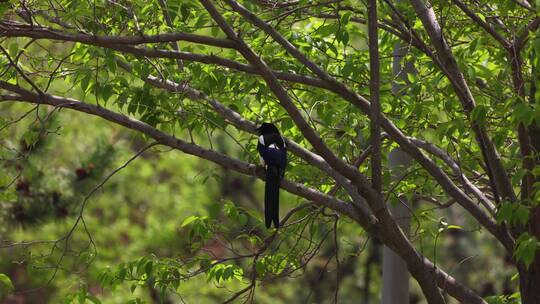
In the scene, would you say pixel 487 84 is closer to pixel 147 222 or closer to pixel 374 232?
pixel 374 232

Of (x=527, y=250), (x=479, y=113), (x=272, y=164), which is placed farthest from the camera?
(x=272, y=164)

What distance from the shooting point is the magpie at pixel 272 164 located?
6.80 metres

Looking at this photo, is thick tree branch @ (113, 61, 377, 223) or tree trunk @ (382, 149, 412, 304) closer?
thick tree branch @ (113, 61, 377, 223)

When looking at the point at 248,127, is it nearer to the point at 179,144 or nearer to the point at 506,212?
the point at 179,144

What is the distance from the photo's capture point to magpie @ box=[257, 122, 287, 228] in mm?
6797

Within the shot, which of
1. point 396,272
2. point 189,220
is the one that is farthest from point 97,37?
point 396,272

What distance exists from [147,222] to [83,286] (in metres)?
15.3

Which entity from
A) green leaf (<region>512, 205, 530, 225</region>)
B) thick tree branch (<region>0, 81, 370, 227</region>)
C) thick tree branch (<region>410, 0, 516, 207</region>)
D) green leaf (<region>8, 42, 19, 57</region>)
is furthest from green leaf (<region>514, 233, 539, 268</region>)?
green leaf (<region>8, 42, 19, 57</region>)

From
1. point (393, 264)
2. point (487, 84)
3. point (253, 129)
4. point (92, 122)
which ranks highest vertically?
point (92, 122)

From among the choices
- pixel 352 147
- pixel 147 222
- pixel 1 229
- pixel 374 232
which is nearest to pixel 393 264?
pixel 352 147

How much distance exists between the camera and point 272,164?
6855 millimetres

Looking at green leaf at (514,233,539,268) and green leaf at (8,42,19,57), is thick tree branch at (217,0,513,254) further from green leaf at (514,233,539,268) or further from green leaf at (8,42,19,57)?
green leaf at (8,42,19,57)

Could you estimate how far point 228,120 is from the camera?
701 cm

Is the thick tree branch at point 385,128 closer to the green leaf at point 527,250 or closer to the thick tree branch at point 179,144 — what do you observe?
the thick tree branch at point 179,144
